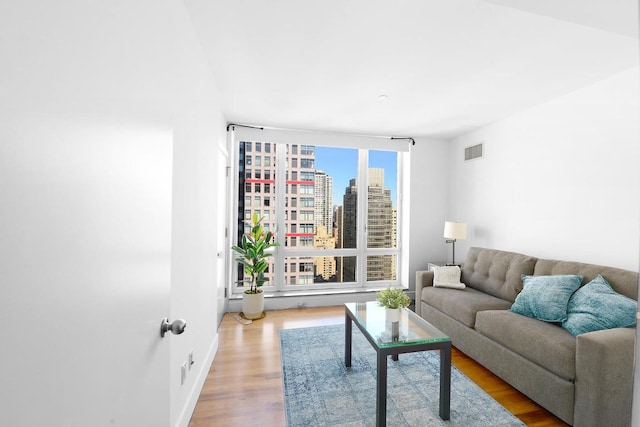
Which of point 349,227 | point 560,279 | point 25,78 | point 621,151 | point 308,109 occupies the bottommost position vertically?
point 560,279

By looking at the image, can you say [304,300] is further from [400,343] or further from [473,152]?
[473,152]

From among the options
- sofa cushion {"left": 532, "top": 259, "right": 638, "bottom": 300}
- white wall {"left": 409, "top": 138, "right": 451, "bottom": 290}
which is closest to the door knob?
sofa cushion {"left": 532, "top": 259, "right": 638, "bottom": 300}

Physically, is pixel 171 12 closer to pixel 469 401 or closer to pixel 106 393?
pixel 106 393

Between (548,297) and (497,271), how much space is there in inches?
33.1

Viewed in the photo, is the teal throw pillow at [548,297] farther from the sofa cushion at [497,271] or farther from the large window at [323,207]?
the large window at [323,207]

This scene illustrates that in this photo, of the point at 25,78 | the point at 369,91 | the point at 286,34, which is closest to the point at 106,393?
the point at 25,78

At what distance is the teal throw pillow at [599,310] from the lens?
6.30 feet

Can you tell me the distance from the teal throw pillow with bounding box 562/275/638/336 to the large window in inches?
104

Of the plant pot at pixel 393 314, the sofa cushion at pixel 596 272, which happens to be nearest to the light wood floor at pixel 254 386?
the plant pot at pixel 393 314

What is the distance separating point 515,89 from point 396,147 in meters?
1.83

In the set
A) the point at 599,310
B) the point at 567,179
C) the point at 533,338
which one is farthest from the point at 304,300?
the point at 567,179

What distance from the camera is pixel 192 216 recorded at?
1950mm

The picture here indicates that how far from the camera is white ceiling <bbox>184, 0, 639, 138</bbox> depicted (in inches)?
64.7

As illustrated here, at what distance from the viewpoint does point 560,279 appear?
93.8 inches
